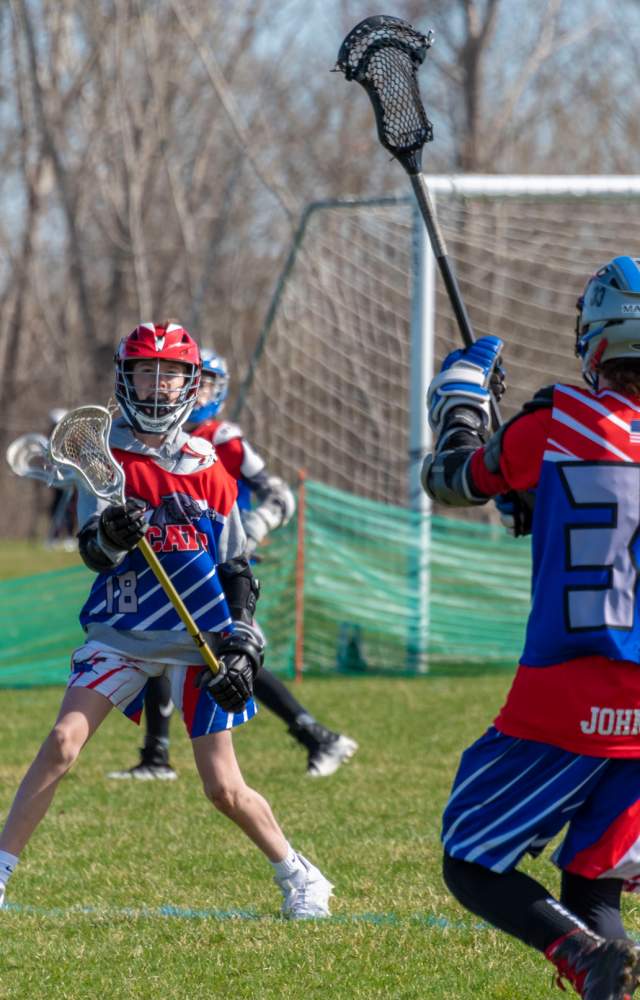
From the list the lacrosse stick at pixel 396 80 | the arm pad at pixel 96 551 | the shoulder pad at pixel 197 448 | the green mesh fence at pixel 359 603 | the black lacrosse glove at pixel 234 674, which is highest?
the lacrosse stick at pixel 396 80

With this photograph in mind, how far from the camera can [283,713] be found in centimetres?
764

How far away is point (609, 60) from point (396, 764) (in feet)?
69.3

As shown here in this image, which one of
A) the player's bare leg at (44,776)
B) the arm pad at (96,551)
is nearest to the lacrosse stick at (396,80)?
the arm pad at (96,551)

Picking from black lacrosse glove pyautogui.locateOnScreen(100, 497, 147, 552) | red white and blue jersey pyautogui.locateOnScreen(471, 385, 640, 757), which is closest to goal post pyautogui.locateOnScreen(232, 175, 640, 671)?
black lacrosse glove pyautogui.locateOnScreen(100, 497, 147, 552)

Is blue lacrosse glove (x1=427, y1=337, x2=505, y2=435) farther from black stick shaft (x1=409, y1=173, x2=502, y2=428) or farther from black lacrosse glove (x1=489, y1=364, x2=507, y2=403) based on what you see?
black stick shaft (x1=409, y1=173, x2=502, y2=428)

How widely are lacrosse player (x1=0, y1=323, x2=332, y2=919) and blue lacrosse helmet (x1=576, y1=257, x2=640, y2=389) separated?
1655mm

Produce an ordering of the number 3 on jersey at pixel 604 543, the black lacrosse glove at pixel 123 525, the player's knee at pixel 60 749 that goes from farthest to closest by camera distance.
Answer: the player's knee at pixel 60 749
the black lacrosse glove at pixel 123 525
the number 3 on jersey at pixel 604 543

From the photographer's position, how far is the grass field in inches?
173

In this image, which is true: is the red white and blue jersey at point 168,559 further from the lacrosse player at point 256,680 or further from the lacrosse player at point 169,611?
the lacrosse player at point 256,680

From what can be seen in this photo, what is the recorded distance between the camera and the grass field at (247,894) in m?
4.39

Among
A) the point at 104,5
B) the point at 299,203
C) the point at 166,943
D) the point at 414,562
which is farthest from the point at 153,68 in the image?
the point at 166,943

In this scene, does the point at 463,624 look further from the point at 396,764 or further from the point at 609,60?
the point at 609,60

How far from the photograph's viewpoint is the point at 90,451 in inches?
187

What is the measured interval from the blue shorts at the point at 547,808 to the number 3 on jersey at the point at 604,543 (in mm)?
295
